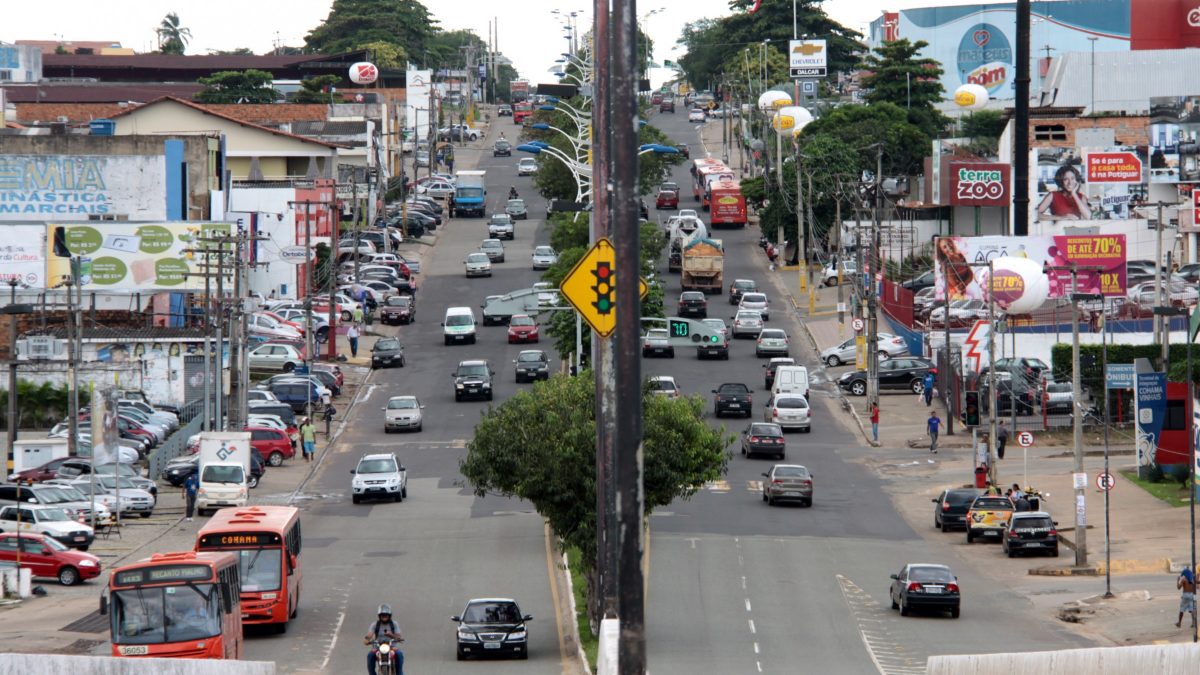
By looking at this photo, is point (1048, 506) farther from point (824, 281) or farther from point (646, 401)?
point (824, 281)

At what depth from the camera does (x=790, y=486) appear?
2239 inches

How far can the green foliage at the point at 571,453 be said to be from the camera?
3769cm

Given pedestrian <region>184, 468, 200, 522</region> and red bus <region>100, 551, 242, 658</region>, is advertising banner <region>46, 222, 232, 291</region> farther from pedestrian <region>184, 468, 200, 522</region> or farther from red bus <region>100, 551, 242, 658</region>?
red bus <region>100, 551, 242, 658</region>

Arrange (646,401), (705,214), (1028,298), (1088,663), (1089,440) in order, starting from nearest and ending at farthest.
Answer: (1088,663)
(646,401)
(1089,440)
(1028,298)
(705,214)

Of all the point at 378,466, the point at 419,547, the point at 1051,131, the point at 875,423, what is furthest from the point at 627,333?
the point at 1051,131

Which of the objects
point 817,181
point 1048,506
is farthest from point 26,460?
point 817,181

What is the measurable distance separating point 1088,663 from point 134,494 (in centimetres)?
4090

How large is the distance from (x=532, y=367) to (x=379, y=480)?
841 inches

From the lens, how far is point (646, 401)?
131 ft

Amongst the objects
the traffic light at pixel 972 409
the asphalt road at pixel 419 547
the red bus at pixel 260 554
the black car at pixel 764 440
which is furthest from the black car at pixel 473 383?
the red bus at pixel 260 554

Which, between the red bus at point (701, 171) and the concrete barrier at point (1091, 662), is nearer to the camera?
the concrete barrier at point (1091, 662)

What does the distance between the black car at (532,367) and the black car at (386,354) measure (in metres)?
7.62

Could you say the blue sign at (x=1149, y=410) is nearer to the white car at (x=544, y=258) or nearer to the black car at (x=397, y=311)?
the black car at (x=397, y=311)

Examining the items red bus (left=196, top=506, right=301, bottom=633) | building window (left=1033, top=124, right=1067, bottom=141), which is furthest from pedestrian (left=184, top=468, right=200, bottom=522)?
building window (left=1033, top=124, right=1067, bottom=141)
